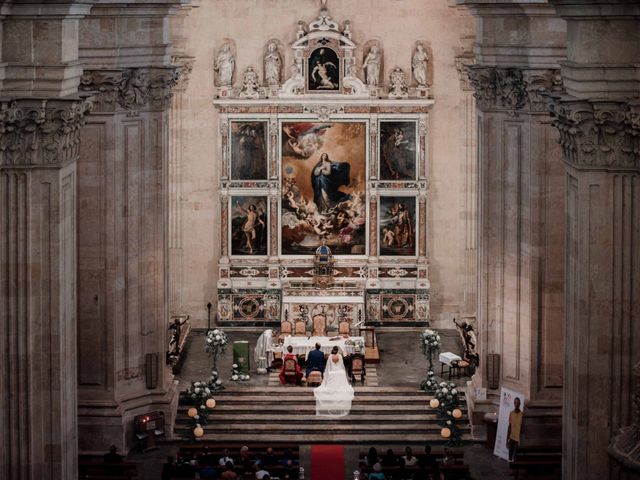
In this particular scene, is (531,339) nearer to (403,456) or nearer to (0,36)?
(403,456)

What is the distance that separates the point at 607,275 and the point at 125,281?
49.4ft

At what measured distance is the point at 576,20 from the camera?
31969mm

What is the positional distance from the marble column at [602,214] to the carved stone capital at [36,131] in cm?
823

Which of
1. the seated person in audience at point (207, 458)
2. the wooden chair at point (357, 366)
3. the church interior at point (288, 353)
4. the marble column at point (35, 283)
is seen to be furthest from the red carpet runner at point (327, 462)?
the marble column at point (35, 283)

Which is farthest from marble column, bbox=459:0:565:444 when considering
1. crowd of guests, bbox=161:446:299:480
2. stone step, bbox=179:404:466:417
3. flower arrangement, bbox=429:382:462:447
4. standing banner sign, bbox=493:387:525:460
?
crowd of guests, bbox=161:446:299:480

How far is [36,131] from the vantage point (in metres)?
32.8

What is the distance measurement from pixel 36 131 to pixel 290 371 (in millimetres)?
17464

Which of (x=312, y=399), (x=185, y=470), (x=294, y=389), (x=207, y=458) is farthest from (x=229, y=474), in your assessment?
(x=294, y=389)

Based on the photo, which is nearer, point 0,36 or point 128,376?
point 0,36

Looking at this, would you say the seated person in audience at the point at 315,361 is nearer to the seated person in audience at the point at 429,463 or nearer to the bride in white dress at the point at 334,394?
the bride in white dress at the point at 334,394

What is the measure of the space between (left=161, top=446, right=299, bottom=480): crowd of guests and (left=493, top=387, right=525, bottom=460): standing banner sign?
472cm

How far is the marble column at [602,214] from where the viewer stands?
31.7 metres

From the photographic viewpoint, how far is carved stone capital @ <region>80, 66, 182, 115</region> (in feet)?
141

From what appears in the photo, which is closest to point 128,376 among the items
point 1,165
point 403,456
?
point 403,456
